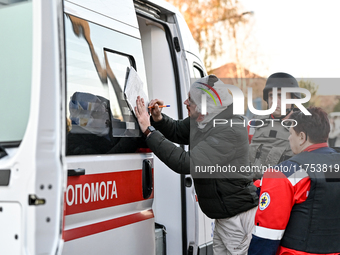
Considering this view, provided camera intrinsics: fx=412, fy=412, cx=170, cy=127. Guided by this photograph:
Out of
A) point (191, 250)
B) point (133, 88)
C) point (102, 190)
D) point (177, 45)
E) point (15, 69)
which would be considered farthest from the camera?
point (177, 45)

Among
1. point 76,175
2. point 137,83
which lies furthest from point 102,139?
point 137,83

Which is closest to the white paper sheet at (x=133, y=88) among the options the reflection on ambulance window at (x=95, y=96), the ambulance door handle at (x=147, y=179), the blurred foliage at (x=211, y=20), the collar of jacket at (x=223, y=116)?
the reflection on ambulance window at (x=95, y=96)

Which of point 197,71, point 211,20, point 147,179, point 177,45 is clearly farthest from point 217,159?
point 211,20

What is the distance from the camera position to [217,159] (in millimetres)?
2857

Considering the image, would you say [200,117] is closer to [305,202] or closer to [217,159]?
[217,159]

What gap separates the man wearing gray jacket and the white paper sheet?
5 centimetres

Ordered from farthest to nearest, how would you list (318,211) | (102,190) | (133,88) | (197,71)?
(197,71)
(133,88)
(102,190)
(318,211)

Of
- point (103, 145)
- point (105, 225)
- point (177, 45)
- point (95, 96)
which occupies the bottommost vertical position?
point (105, 225)

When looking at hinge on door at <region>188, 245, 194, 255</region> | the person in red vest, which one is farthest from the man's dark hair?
hinge on door at <region>188, 245, 194, 255</region>

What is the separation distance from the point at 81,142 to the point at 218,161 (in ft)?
3.43

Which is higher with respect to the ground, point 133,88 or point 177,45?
point 177,45

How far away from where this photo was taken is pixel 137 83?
284cm

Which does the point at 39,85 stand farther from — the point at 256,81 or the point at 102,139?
the point at 256,81

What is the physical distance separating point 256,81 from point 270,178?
15.4m
